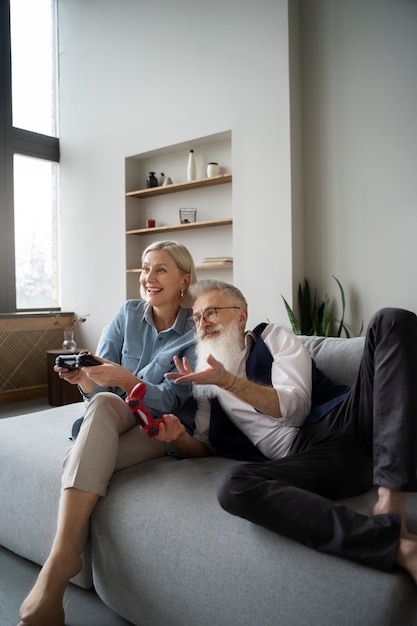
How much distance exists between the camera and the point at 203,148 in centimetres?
478

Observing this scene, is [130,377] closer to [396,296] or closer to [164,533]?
[164,533]

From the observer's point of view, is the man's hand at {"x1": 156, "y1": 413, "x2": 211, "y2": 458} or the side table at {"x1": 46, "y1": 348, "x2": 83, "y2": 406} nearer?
the man's hand at {"x1": 156, "y1": 413, "x2": 211, "y2": 458}

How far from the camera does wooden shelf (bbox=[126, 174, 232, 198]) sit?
14.7 ft

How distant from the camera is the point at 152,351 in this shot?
2.03m

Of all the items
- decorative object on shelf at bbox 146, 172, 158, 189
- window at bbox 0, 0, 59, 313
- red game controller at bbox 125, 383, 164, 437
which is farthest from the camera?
window at bbox 0, 0, 59, 313

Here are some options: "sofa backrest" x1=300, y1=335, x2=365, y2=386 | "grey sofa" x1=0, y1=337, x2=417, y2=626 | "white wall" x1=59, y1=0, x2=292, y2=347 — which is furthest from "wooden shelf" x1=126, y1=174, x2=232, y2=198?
"grey sofa" x1=0, y1=337, x2=417, y2=626

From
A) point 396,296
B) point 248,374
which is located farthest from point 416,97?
point 248,374

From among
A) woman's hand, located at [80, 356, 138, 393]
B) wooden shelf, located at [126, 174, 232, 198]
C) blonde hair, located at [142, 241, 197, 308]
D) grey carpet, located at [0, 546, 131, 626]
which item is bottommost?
grey carpet, located at [0, 546, 131, 626]

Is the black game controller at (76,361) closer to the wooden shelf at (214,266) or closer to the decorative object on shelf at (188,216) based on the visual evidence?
the wooden shelf at (214,266)

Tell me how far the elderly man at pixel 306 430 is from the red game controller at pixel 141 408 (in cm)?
6

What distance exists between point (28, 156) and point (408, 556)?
5.68 metres

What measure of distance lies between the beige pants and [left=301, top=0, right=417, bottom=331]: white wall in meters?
2.58

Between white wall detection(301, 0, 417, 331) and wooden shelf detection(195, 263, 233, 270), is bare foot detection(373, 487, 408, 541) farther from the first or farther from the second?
wooden shelf detection(195, 263, 233, 270)

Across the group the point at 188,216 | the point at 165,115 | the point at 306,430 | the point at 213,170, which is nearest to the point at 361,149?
the point at 213,170
